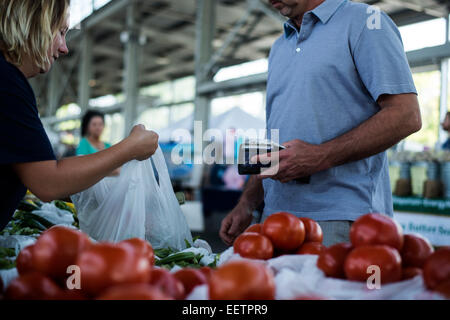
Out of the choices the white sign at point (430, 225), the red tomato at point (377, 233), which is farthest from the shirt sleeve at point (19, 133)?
the white sign at point (430, 225)

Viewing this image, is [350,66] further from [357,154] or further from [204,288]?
[204,288]

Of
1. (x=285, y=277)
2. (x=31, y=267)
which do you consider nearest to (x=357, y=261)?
(x=285, y=277)

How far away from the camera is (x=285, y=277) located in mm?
809

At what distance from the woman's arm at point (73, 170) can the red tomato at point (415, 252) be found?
841 millimetres

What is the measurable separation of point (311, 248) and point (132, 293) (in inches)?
23.5

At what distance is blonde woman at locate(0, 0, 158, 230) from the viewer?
3.57ft

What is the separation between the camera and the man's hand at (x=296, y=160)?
141cm

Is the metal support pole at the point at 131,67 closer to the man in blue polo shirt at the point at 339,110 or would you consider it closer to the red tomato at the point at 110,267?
the man in blue polo shirt at the point at 339,110

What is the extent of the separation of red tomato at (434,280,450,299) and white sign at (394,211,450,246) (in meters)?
3.94

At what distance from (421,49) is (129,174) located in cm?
494

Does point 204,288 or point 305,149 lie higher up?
point 305,149

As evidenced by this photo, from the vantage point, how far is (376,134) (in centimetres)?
140

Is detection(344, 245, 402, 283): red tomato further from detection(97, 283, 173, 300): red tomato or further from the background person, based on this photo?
the background person

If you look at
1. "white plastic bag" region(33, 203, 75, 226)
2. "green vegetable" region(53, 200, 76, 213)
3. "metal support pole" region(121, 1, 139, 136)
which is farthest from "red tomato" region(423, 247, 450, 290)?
"metal support pole" region(121, 1, 139, 136)
